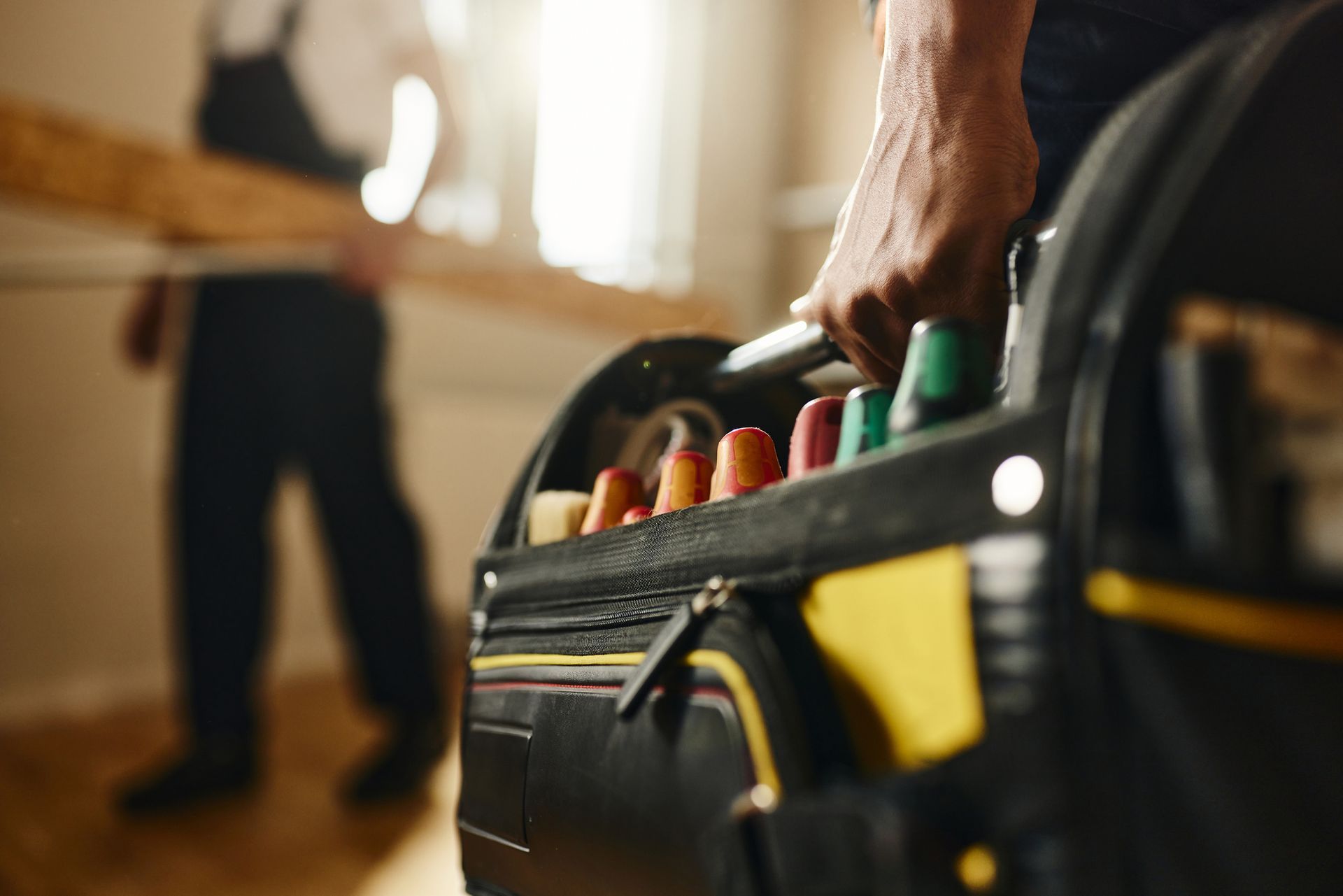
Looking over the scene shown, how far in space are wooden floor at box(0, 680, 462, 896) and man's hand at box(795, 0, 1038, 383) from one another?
823mm

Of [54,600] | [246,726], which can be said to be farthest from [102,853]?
[54,600]

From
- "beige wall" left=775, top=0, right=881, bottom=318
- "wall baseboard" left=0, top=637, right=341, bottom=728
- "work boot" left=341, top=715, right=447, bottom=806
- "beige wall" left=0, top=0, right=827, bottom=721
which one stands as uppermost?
"beige wall" left=775, top=0, right=881, bottom=318

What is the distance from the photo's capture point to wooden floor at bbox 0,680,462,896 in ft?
3.34

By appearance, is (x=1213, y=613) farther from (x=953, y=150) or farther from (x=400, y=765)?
(x=400, y=765)

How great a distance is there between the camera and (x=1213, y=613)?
0.23 metres

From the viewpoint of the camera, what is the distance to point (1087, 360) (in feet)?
0.77

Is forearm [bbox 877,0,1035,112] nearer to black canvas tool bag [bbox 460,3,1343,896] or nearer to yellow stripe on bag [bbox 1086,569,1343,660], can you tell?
black canvas tool bag [bbox 460,3,1343,896]

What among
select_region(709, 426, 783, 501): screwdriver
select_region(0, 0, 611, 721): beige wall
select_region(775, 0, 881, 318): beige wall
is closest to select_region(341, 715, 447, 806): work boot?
select_region(0, 0, 611, 721): beige wall

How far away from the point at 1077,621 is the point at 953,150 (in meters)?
0.20

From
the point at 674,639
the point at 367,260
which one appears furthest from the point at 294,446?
the point at 674,639

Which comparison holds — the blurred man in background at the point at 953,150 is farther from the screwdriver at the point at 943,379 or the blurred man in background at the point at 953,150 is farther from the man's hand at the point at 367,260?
the man's hand at the point at 367,260

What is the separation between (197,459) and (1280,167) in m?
1.25

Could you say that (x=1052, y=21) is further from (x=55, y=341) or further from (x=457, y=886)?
(x=55, y=341)

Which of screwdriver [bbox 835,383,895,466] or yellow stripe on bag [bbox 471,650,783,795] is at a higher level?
screwdriver [bbox 835,383,895,466]
